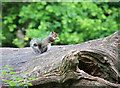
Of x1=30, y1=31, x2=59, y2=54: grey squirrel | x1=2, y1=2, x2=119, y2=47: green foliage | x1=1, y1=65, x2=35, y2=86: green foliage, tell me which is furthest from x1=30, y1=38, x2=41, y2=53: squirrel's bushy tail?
x1=2, y1=2, x2=119, y2=47: green foliage

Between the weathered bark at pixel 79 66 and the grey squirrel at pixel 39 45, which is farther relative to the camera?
the grey squirrel at pixel 39 45

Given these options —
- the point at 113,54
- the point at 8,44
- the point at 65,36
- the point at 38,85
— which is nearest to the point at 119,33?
the point at 113,54

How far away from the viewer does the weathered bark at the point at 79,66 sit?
2512 mm

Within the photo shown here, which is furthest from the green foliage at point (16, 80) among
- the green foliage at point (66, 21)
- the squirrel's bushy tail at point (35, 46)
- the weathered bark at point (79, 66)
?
the green foliage at point (66, 21)

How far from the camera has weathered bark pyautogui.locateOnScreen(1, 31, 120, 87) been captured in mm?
2512

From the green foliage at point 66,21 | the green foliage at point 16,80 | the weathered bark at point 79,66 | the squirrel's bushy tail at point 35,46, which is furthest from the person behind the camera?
the green foliage at point 66,21

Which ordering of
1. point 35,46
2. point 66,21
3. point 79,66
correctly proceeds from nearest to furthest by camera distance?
point 79,66, point 35,46, point 66,21

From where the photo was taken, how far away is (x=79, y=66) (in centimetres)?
304

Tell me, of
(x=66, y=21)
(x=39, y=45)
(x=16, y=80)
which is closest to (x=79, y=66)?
(x=16, y=80)

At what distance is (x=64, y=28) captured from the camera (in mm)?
6539

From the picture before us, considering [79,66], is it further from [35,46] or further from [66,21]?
[66,21]

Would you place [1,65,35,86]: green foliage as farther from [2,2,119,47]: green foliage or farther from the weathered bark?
[2,2,119,47]: green foliage

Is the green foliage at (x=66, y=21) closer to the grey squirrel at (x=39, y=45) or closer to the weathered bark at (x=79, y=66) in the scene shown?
the grey squirrel at (x=39, y=45)

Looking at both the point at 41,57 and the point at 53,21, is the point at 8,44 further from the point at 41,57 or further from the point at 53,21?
the point at 41,57
